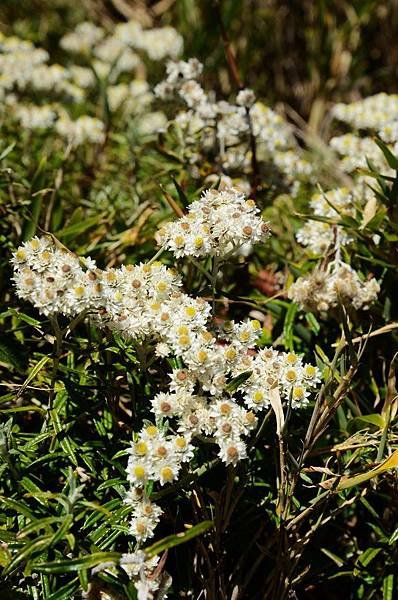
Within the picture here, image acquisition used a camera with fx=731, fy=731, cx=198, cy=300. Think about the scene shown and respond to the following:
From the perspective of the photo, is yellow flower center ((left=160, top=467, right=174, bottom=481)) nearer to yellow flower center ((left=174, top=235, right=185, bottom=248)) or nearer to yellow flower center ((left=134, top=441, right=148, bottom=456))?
yellow flower center ((left=134, top=441, right=148, bottom=456))

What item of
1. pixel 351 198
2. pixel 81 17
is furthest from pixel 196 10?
pixel 351 198

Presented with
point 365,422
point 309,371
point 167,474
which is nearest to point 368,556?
point 365,422

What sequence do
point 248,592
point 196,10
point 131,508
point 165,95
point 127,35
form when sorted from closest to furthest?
1. point 131,508
2. point 248,592
3. point 165,95
4. point 127,35
5. point 196,10

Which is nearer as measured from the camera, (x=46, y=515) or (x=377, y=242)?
(x=46, y=515)

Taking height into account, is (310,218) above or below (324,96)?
below

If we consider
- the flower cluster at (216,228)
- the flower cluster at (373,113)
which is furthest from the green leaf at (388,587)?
the flower cluster at (373,113)

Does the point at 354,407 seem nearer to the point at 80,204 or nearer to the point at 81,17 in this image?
the point at 80,204

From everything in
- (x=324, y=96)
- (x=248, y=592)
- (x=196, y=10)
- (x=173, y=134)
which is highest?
(x=196, y=10)

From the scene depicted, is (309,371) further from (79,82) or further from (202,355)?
(79,82)

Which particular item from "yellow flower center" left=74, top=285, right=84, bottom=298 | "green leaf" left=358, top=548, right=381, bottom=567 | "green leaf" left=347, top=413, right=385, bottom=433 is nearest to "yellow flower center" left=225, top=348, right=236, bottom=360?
"yellow flower center" left=74, top=285, right=84, bottom=298
